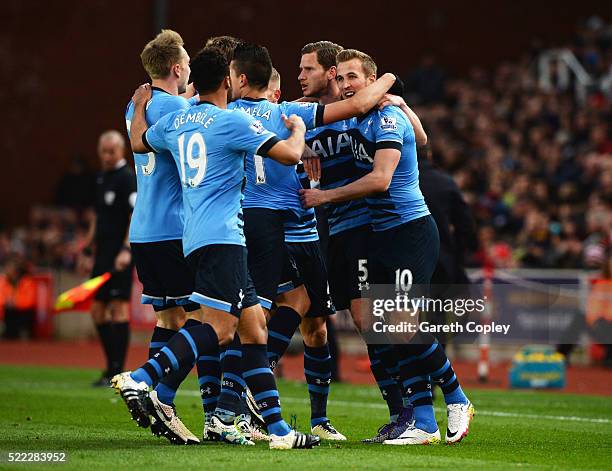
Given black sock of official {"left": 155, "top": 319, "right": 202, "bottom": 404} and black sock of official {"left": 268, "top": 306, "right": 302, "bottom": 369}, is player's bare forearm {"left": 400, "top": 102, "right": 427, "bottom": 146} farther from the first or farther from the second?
black sock of official {"left": 155, "top": 319, "right": 202, "bottom": 404}

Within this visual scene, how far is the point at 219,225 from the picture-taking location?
7512mm

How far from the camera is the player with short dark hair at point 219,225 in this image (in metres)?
7.46

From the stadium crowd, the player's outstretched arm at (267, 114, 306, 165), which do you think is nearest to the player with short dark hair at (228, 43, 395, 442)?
the player's outstretched arm at (267, 114, 306, 165)

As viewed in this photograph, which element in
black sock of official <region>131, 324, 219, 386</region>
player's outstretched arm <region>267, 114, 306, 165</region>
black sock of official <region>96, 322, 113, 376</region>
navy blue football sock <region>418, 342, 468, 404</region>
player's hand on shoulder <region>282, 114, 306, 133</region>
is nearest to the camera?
black sock of official <region>131, 324, 219, 386</region>

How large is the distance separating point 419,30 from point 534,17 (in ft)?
9.21

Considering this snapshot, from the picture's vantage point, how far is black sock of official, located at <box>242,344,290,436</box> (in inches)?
299

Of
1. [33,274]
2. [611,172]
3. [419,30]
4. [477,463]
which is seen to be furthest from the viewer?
[419,30]

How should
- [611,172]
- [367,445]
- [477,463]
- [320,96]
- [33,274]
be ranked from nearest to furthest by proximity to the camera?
1. [477,463]
2. [367,445]
3. [320,96]
4. [611,172]
5. [33,274]

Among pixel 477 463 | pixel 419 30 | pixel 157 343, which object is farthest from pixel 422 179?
pixel 419 30

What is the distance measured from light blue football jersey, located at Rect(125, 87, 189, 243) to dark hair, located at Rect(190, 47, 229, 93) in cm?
58

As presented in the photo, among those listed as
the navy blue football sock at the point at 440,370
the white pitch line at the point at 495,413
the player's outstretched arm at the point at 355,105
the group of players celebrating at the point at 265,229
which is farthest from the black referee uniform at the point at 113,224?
the navy blue football sock at the point at 440,370

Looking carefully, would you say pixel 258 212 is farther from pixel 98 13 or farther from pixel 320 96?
pixel 98 13

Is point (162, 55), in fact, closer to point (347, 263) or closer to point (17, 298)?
point (347, 263)

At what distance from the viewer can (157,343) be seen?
338 inches
